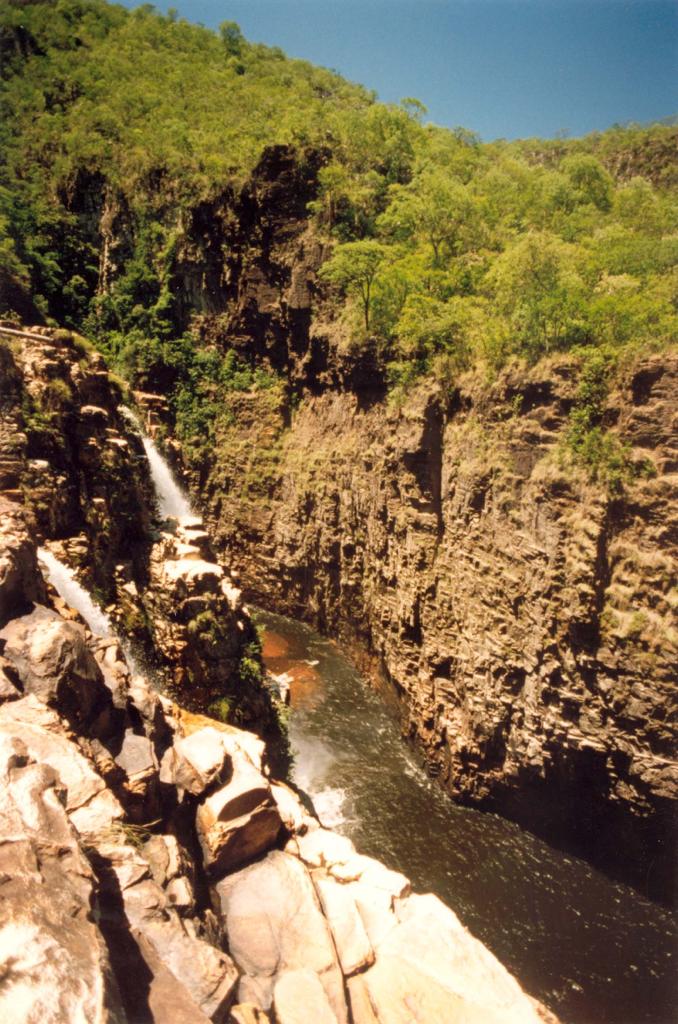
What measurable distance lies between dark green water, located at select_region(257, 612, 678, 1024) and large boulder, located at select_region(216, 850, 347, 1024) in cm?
600

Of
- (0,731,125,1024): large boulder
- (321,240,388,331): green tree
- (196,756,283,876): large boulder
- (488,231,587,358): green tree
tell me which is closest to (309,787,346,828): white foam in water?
(196,756,283,876): large boulder

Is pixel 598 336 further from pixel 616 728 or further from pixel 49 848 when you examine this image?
pixel 49 848

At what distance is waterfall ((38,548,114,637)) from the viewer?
1509cm

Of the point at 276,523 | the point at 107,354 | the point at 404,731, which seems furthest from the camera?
the point at 107,354

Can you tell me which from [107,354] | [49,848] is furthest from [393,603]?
[107,354]

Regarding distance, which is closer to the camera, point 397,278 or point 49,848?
point 49,848

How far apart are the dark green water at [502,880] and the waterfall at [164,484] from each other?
11372 mm

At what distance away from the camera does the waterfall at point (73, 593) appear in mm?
15086

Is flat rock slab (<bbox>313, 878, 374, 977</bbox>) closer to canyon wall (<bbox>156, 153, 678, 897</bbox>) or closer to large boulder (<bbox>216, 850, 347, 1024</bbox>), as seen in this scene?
large boulder (<bbox>216, 850, 347, 1024</bbox>)

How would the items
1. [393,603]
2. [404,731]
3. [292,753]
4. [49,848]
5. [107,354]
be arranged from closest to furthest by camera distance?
[49,848], [292,753], [404,731], [393,603], [107,354]

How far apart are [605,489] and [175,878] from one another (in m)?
12.0

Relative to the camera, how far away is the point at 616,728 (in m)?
13.3

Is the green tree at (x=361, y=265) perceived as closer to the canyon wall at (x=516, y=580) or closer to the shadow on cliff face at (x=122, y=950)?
the canyon wall at (x=516, y=580)

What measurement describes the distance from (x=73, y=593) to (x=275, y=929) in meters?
10.4
